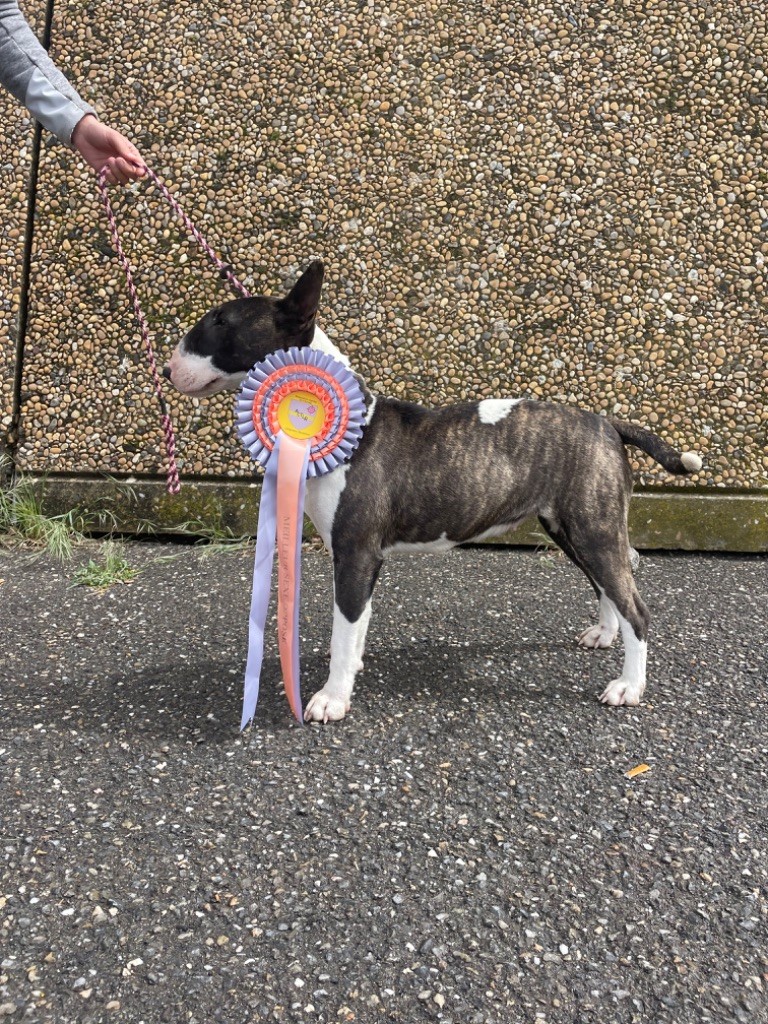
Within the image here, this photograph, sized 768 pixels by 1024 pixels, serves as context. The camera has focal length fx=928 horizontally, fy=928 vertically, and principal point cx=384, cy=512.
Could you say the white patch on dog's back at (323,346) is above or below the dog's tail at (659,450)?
above

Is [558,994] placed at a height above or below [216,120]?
below

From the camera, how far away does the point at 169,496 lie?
5.04 m

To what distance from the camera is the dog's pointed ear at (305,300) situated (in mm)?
3014

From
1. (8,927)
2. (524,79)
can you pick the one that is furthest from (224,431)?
(8,927)

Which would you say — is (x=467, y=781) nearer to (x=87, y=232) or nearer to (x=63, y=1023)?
(x=63, y=1023)

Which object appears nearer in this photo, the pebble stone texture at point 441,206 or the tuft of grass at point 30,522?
the pebble stone texture at point 441,206

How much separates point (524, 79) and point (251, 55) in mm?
1457

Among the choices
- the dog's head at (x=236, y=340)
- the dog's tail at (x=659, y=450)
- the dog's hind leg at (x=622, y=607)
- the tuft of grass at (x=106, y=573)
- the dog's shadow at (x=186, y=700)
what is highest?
the dog's head at (x=236, y=340)

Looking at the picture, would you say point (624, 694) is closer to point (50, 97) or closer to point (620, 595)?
point (620, 595)

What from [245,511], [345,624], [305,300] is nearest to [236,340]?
[305,300]

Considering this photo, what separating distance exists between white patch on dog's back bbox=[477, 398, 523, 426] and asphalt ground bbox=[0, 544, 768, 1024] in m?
0.97

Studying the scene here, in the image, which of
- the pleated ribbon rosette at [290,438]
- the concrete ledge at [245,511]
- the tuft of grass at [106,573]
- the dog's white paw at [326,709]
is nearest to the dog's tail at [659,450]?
the pleated ribbon rosette at [290,438]

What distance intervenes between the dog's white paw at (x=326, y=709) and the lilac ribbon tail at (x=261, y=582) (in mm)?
190

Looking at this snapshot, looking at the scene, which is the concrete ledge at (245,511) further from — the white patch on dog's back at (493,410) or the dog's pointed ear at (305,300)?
the dog's pointed ear at (305,300)
